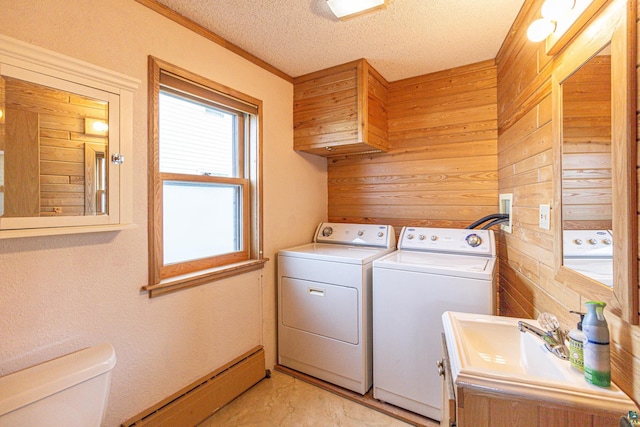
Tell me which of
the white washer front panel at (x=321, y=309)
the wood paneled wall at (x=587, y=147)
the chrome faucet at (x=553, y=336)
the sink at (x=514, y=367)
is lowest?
the white washer front panel at (x=321, y=309)

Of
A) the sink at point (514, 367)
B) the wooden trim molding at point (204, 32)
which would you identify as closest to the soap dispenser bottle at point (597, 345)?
the sink at point (514, 367)

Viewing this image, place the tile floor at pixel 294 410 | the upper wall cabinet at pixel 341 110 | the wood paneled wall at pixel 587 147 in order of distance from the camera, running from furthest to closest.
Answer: the upper wall cabinet at pixel 341 110 → the tile floor at pixel 294 410 → the wood paneled wall at pixel 587 147

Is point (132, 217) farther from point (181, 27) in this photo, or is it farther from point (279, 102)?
point (279, 102)

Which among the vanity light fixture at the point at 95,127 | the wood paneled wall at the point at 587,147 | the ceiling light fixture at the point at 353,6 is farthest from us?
the ceiling light fixture at the point at 353,6

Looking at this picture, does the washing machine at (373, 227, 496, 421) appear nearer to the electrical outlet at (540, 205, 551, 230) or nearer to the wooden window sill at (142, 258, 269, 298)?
the electrical outlet at (540, 205, 551, 230)

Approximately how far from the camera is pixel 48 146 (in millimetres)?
1189

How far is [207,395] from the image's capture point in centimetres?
183

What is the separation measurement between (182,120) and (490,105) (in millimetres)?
2167

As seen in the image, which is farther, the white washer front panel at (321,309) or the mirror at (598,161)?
the white washer front panel at (321,309)

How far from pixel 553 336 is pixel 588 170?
574mm

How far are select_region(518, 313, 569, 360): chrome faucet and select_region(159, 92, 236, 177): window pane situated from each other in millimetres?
1909

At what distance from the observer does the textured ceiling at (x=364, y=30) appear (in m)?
1.62

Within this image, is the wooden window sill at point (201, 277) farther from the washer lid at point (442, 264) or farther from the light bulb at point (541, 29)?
the light bulb at point (541, 29)

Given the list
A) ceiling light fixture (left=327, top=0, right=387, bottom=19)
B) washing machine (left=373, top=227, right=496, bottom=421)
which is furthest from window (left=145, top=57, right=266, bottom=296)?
washing machine (left=373, top=227, right=496, bottom=421)
